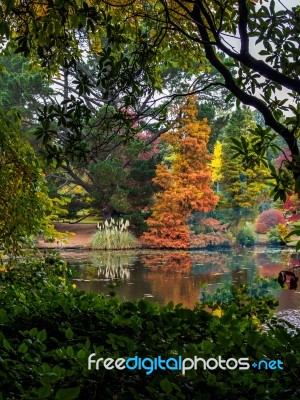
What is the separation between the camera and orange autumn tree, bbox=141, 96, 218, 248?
11484 mm

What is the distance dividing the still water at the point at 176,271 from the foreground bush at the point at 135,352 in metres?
4.02

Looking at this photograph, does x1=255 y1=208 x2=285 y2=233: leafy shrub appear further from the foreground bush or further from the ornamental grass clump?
the foreground bush

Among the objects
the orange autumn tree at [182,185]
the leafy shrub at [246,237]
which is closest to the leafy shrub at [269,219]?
the leafy shrub at [246,237]

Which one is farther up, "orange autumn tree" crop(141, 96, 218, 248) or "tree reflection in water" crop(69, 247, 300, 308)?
"orange autumn tree" crop(141, 96, 218, 248)

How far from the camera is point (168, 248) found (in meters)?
11.7

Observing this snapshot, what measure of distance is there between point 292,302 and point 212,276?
6.02ft

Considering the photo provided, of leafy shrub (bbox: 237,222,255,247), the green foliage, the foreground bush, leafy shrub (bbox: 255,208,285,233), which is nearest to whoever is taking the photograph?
the foreground bush

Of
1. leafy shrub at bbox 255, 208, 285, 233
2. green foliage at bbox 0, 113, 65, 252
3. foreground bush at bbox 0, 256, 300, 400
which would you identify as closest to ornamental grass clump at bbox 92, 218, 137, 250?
leafy shrub at bbox 255, 208, 285, 233

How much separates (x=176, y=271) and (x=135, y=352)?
742 centimetres

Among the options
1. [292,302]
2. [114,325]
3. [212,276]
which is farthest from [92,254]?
[114,325]

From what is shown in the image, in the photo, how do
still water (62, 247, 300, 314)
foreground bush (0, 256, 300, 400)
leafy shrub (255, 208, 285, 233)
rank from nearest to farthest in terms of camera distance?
foreground bush (0, 256, 300, 400) < still water (62, 247, 300, 314) < leafy shrub (255, 208, 285, 233)

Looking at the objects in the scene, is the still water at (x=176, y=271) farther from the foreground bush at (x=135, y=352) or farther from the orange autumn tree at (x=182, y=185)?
the foreground bush at (x=135, y=352)

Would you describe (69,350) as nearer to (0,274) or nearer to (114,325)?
(114,325)

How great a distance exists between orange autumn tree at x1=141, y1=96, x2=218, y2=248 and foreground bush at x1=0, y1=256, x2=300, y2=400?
9679 mm
